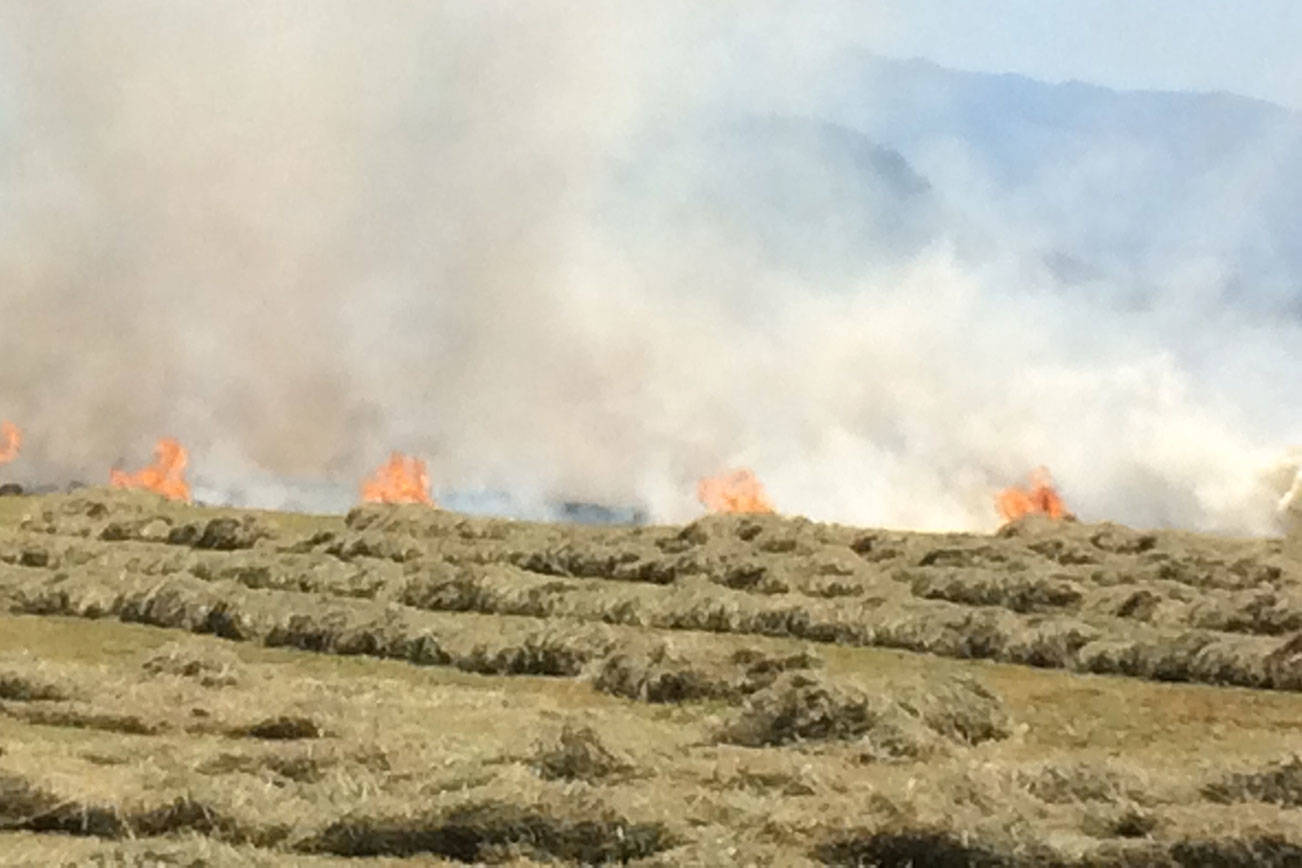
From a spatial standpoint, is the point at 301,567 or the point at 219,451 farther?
the point at 219,451

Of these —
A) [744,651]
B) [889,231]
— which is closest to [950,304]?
[889,231]

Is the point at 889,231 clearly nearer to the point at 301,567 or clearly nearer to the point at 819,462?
the point at 819,462

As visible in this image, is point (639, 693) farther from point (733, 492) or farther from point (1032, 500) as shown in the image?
point (1032, 500)

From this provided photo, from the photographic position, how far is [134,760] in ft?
13.0

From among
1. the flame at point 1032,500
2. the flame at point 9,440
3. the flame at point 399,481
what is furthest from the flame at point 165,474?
the flame at point 1032,500

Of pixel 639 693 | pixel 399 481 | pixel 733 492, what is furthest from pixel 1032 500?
pixel 639 693

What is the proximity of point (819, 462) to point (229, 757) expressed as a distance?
11149mm

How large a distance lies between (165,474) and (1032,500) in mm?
8406

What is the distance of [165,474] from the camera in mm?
14633

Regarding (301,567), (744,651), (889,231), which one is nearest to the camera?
(744,651)

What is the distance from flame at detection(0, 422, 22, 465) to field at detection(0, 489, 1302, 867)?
4.99 meters

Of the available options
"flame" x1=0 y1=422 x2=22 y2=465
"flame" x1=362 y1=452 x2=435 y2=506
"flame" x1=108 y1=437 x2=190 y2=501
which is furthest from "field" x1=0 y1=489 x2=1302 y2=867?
"flame" x1=0 y1=422 x2=22 y2=465

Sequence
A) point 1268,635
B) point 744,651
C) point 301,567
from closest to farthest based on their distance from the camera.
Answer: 1. point 744,651
2. point 1268,635
3. point 301,567

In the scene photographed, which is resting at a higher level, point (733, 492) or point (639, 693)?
point (733, 492)
